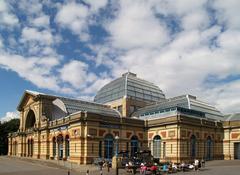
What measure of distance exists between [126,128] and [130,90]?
1704 cm

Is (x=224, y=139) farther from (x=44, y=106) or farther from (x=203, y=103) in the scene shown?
(x=44, y=106)

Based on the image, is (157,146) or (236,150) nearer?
(157,146)

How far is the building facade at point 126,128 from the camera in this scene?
173 ft

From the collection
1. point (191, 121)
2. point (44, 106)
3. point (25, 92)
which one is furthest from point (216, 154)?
point (25, 92)

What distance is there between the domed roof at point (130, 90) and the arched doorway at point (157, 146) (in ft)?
52.2

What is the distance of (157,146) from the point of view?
5766 cm

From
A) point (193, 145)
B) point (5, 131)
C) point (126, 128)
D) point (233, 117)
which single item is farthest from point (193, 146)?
point (5, 131)

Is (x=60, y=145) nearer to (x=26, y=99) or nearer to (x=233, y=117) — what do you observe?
(x=26, y=99)

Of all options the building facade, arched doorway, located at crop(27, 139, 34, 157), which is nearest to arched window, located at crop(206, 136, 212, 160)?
the building facade

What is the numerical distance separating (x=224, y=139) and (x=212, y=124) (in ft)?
13.4

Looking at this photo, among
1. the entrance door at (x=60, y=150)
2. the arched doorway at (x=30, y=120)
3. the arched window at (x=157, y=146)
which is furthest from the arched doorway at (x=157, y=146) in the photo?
the arched doorway at (x=30, y=120)

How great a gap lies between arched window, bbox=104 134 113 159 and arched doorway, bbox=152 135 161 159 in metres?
8.22

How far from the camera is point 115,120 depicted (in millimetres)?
55281

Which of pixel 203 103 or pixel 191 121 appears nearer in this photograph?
pixel 191 121
